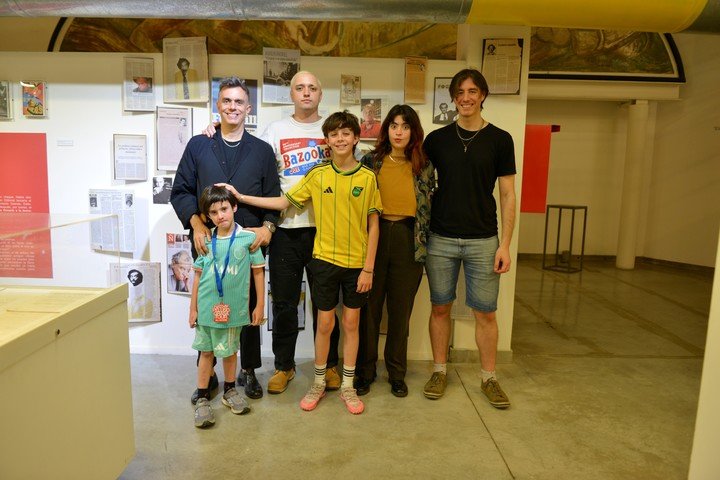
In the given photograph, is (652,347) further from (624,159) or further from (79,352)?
(624,159)

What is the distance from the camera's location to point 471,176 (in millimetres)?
2703

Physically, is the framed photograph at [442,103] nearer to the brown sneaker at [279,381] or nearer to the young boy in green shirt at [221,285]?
the young boy in green shirt at [221,285]

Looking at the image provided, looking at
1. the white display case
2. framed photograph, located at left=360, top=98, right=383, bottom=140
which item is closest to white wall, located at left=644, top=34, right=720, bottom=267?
framed photograph, located at left=360, top=98, right=383, bottom=140

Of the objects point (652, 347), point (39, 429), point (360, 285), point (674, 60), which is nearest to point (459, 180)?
point (360, 285)

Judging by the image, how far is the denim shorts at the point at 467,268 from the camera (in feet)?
9.04

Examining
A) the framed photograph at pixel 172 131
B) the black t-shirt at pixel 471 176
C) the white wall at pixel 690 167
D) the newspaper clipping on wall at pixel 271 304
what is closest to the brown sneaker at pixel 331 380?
the newspaper clipping on wall at pixel 271 304

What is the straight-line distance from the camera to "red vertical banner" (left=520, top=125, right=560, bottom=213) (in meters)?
3.53

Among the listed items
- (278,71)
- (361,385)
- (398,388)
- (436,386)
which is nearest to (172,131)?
(278,71)

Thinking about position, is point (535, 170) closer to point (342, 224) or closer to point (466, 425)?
point (342, 224)

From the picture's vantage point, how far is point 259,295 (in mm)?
2582

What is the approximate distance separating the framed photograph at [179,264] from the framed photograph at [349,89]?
136 cm

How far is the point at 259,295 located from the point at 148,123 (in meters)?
1.47

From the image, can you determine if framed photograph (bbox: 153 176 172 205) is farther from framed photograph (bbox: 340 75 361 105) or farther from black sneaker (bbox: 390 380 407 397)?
black sneaker (bbox: 390 380 407 397)

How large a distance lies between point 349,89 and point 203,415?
2078 millimetres
